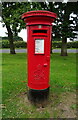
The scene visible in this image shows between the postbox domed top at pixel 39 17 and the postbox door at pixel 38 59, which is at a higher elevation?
the postbox domed top at pixel 39 17

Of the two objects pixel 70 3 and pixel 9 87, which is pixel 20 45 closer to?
pixel 70 3

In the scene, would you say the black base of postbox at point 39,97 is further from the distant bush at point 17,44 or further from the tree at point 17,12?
the distant bush at point 17,44

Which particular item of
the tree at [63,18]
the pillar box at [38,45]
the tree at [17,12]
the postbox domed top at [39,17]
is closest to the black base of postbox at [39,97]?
the pillar box at [38,45]

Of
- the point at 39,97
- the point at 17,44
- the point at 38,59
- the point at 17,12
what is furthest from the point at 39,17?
the point at 17,44

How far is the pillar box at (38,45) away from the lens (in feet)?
11.1

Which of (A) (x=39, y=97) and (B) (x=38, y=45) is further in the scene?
(A) (x=39, y=97)

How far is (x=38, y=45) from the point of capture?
348cm

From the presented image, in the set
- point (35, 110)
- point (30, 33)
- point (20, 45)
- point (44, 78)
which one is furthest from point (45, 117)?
point (20, 45)

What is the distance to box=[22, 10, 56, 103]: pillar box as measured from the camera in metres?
3.37

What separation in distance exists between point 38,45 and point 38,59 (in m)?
0.30

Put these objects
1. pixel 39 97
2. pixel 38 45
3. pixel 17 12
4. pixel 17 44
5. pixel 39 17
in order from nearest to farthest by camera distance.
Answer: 1. pixel 39 17
2. pixel 38 45
3. pixel 39 97
4. pixel 17 12
5. pixel 17 44

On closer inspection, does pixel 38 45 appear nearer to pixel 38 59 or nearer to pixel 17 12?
pixel 38 59

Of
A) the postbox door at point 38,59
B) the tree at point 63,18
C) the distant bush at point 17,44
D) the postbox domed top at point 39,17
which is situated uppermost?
the tree at point 63,18

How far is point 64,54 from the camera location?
14.8 meters
